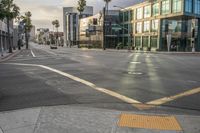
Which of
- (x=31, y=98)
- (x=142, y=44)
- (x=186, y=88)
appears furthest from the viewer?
(x=142, y=44)

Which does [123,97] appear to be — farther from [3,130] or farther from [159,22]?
[159,22]

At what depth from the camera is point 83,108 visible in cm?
805

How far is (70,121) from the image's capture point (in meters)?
6.73

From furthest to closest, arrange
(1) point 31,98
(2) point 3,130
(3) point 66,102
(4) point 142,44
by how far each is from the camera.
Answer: (4) point 142,44
(1) point 31,98
(3) point 66,102
(2) point 3,130

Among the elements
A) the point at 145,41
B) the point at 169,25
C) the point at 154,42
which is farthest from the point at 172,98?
the point at 145,41

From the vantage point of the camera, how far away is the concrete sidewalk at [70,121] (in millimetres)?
6168

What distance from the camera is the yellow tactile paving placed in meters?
6.42

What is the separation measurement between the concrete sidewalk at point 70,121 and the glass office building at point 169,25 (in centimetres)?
5981

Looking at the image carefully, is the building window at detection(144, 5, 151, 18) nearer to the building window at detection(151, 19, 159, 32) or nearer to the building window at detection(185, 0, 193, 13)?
the building window at detection(151, 19, 159, 32)

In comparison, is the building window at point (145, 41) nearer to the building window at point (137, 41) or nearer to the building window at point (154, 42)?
the building window at point (137, 41)

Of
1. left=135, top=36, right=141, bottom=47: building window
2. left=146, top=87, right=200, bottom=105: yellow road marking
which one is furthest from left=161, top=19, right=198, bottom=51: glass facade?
left=146, top=87, right=200, bottom=105: yellow road marking

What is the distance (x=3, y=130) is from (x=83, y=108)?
2348 mm

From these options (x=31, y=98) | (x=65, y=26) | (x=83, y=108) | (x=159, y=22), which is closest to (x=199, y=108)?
(x=83, y=108)

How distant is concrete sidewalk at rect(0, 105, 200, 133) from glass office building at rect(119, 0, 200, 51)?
59.8m
